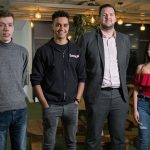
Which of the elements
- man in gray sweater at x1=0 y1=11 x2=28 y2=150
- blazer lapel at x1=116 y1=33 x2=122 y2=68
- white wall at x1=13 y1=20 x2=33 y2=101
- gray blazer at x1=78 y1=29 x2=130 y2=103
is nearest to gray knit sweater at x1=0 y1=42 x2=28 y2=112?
man in gray sweater at x1=0 y1=11 x2=28 y2=150

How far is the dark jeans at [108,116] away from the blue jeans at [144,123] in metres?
0.17

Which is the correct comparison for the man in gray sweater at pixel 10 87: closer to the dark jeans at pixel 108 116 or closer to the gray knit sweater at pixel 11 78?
the gray knit sweater at pixel 11 78

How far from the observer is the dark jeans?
2695 millimetres

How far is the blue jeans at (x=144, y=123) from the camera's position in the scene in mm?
2814

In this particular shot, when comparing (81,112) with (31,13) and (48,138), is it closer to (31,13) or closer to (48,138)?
(48,138)

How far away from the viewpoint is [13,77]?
2232 millimetres

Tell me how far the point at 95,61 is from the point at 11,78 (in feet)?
2.70

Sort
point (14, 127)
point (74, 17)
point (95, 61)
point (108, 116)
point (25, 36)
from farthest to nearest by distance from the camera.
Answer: point (25, 36) < point (74, 17) < point (108, 116) < point (95, 61) < point (14, 127)

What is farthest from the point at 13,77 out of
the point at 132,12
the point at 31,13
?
the point at 132,12

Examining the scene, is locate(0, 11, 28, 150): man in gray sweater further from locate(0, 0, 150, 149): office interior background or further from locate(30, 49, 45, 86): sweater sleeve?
→ locate(0, 0, 150, 149): office interior background

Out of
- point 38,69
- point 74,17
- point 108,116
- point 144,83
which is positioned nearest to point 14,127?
point 38,69

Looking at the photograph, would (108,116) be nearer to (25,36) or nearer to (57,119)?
(57,119)

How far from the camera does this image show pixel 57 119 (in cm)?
258

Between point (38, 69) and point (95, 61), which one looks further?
point (95, 61)
